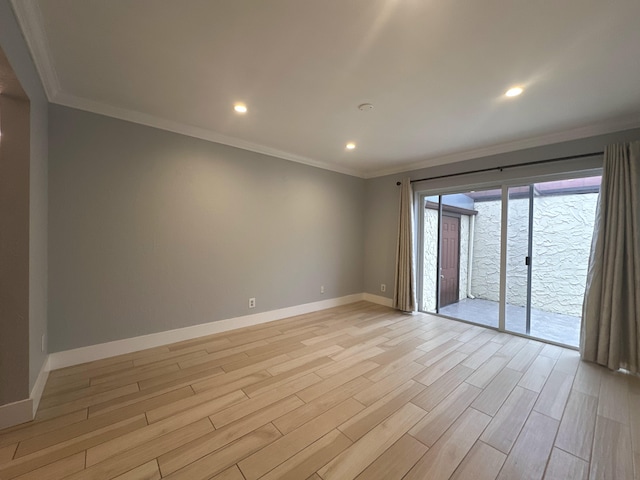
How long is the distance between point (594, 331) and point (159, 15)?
4.69 metres

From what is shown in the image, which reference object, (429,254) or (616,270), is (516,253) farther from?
(429,254)

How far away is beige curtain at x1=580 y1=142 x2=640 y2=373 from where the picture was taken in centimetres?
249

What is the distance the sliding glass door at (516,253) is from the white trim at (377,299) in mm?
642

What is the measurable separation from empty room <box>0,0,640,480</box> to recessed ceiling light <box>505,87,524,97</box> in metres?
0.08

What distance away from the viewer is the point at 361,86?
2.14m

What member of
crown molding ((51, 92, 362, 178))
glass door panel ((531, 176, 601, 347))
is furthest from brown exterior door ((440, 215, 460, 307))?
crown molding ((51, 92, 362, 178))

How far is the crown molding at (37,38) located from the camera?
4.67ft

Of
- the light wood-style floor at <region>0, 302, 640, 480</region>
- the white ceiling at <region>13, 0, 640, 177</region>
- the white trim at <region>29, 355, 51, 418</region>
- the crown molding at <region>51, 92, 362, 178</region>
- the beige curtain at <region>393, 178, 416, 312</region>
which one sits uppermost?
the white ceiling at <region>13, 0, 640, 177</region>

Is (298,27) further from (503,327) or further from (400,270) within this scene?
(503,327)

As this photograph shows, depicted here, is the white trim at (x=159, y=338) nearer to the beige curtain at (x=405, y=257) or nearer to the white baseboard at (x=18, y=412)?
the white baseboard at (x=18, y=412)

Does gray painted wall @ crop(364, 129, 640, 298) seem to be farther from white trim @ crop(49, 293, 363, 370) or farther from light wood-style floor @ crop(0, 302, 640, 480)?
light wood-style floor @ crop(0, 302, 640, 480)

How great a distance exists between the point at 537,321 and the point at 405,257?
1930 millimetres

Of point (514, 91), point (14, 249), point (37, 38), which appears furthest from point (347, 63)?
point (14, 249)

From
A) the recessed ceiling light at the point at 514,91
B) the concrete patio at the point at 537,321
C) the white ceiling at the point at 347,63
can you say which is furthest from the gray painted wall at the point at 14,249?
the concrete patio at the point at 537,321
